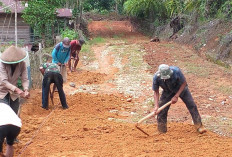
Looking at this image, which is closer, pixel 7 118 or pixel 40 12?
pixel 7 118

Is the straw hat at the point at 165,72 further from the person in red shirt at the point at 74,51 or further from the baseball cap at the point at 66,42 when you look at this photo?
the person in red shirt at the point at 74,51

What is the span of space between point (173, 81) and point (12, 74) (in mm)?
2524

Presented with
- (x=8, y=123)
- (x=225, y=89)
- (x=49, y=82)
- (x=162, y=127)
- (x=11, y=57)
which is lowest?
(x=225, y=89)

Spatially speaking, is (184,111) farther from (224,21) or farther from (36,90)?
(224,21)

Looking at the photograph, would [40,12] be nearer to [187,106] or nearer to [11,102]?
[11,102]

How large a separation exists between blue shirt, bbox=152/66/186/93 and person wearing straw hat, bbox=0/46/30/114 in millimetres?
2051

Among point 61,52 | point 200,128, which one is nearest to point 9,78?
point 200,128

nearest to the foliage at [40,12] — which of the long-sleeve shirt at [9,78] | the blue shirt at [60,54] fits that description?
the blue shirt at [60,54]

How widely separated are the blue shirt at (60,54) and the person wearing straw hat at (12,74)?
4.64 m

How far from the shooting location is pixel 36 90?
1011cm

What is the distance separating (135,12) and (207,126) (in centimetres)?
2390

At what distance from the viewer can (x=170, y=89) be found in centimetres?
A: 618

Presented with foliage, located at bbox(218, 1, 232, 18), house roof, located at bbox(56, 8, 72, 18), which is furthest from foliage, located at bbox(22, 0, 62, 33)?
foliage, located at bbox(218, 1, 232, 18)

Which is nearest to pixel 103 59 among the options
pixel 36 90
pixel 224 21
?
pixel 224 21
